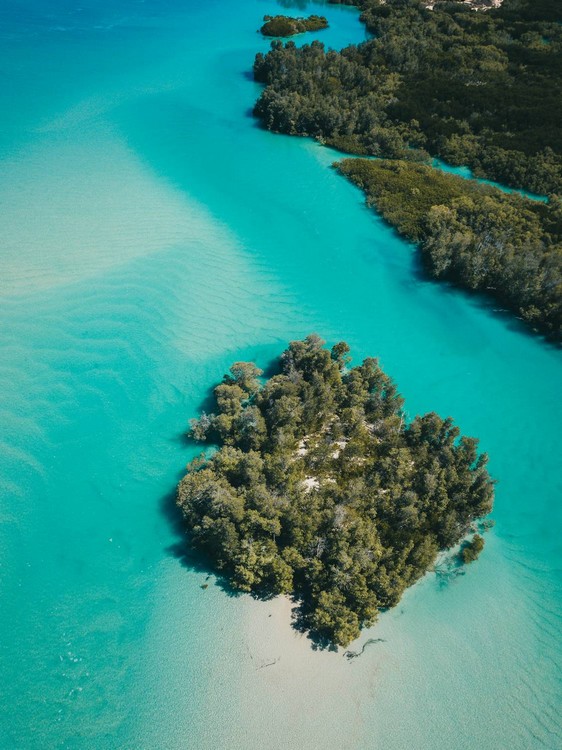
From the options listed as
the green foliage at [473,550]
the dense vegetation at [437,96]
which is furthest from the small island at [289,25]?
the green foliage at [473,550]

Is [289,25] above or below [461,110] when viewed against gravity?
above

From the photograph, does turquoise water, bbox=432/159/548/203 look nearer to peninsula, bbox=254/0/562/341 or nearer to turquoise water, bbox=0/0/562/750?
peninsula, bbox=254/0/562/341

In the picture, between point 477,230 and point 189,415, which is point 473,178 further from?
point 189,415

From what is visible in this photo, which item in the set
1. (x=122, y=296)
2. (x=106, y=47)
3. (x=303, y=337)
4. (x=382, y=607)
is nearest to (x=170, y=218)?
(x=122, y=296)

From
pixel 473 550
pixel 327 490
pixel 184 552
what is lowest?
pixel 184 552

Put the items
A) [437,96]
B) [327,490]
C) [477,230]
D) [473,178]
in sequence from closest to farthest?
[327,490], [477,230], [473,178], [437,96]

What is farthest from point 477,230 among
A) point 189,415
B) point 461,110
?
point 189,415

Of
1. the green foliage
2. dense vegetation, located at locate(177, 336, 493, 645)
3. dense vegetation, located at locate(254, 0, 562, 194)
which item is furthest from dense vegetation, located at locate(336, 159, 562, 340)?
the green foliage
